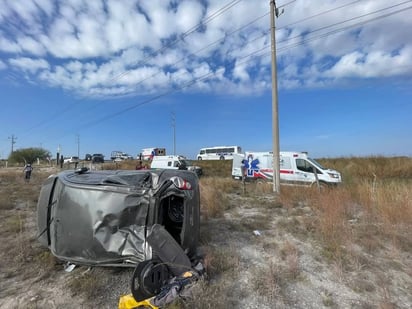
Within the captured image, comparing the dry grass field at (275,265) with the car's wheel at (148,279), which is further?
the dry grass field at (275,265)

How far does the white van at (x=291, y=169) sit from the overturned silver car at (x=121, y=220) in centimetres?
967

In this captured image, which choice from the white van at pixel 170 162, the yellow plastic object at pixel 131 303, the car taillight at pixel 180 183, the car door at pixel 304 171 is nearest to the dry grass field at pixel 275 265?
A: the yellow plastic object at pixel 131 303

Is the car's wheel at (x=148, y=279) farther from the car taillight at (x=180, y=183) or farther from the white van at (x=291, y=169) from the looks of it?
the white van at (x=291, y=169)

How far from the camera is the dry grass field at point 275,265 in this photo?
3158mm

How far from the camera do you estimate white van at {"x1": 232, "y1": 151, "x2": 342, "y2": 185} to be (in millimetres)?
14039

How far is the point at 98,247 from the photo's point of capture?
3404 millimetres

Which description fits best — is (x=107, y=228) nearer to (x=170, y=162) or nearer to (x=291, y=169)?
(x=291, y=169)

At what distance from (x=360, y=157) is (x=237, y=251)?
24.2 metres

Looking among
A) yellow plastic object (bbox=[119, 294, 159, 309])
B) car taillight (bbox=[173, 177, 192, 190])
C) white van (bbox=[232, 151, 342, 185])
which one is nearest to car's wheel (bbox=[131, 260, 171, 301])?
yellow plastic object (bbox=[119, 294, 159, 309])

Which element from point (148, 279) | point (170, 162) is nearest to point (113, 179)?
point (148, 279)

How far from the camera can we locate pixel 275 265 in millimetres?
4137

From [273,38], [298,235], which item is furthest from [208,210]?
[273,38]

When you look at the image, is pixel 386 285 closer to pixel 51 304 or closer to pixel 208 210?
pixel 51 304

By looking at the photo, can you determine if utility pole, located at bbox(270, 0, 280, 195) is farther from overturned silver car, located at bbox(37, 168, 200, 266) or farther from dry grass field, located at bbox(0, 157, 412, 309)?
overturned silver car, located at bbox(37, 168, 200, 266)
